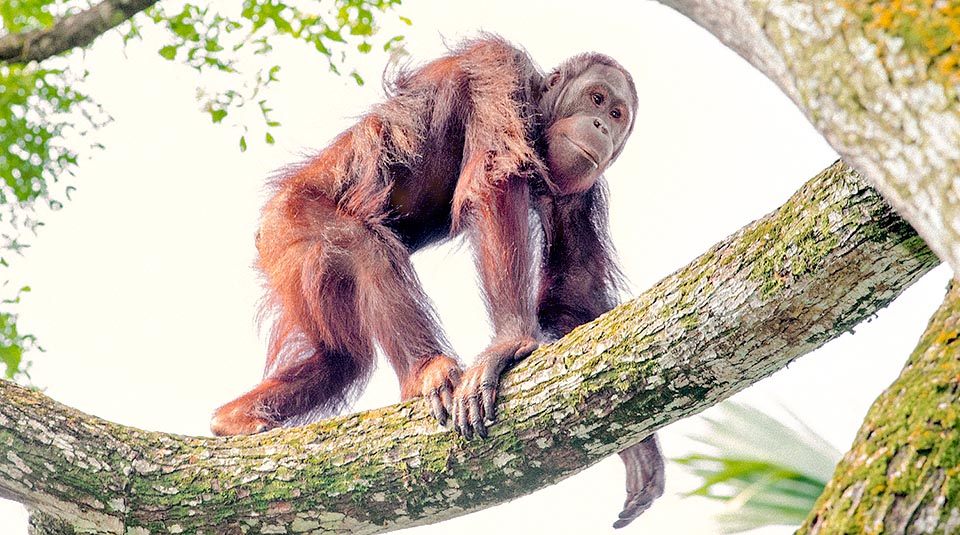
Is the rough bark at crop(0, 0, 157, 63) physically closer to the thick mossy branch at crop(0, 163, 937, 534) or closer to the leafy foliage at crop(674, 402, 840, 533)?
the thick mossy branch at crop(0, 163, 937, 534)

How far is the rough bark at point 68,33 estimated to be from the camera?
15.3 feet

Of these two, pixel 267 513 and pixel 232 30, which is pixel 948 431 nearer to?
pixel 267 513

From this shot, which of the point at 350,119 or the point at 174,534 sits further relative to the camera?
the point at 350,119

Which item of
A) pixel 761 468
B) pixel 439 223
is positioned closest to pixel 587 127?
pixel 439 223

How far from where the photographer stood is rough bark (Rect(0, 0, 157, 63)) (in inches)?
184

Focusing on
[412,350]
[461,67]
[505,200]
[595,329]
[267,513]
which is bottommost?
[267,513]

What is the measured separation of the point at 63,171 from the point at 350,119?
2.35 meters

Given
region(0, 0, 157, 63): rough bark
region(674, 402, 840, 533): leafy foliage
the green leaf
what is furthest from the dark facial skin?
the green leaf

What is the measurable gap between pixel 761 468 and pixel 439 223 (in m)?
1.87

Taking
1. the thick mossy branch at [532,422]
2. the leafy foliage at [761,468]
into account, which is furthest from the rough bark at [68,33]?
the leafy foliage at [761,468]

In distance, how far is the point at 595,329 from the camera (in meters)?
3.27

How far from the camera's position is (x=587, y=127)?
4.54 m

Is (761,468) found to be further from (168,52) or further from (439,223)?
(168,52)

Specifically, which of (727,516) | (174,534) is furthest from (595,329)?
(174,534)
